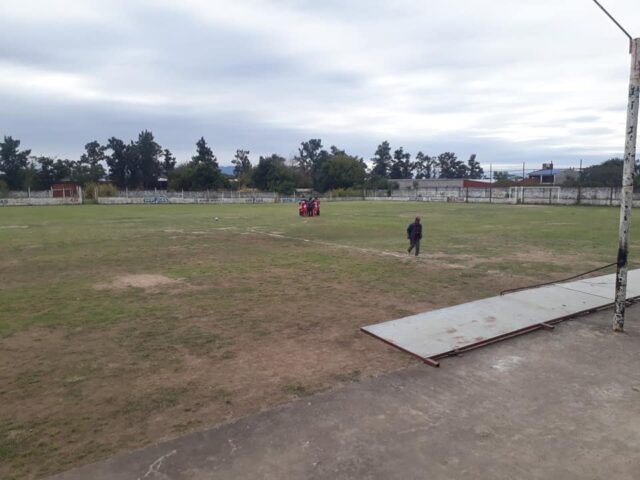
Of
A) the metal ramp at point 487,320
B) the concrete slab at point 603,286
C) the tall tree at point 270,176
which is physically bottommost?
the metal ramp at point 487,320

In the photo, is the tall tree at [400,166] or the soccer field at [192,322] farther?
the tall tree at [400,166]

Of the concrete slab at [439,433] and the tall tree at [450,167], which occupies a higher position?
the tall tree at [450,167]

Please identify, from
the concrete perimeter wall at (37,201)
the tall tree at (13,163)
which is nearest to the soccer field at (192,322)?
the concrete perimeter wall at (37,201)

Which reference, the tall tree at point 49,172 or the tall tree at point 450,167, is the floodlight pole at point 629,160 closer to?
the tall tree at point 49,172

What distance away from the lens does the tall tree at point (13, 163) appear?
72312 millimetres

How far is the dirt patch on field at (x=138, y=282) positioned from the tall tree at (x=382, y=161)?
105m

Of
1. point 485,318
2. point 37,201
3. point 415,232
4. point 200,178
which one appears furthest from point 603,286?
point 200,178

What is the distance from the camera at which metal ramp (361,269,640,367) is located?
5.82m

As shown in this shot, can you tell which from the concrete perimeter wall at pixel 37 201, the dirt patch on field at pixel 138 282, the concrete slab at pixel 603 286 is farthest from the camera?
the concrete perimeter wall at pixel 37 201

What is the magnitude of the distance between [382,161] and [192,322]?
109530 millimetres

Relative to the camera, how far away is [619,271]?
6.21m

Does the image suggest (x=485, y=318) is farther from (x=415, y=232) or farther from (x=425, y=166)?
(x=425, y=166)

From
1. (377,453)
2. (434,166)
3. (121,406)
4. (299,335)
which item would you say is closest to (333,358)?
(299,335)

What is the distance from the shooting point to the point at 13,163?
7450cm
